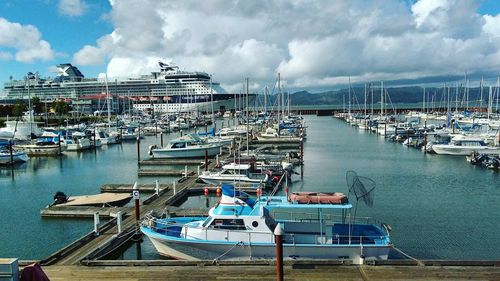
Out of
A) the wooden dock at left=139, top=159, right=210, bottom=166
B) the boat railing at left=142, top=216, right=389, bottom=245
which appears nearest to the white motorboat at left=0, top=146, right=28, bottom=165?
the wooden dock at left=139, top=159, right=210, bottom=166

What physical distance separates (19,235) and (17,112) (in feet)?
298

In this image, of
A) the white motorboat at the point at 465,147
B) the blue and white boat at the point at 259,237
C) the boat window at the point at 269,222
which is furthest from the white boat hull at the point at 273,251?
the white motorboat at the point at 465,147

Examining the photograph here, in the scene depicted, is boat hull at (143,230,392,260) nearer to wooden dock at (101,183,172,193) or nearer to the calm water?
the calm water

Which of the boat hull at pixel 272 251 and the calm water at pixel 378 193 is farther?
the calm water at pixel 378 193

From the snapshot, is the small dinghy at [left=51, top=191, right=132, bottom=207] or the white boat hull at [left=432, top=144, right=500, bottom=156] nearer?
the small dinghy at [left=51, top=191, right=132, bottom=207]

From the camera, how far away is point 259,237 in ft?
52.2

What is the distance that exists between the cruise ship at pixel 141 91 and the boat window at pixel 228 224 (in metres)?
114

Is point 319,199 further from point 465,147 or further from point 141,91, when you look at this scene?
point 141,91

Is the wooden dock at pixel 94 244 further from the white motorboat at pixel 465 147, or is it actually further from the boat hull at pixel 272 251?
the white motorboat at pixel 465 147

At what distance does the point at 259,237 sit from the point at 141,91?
439 feet

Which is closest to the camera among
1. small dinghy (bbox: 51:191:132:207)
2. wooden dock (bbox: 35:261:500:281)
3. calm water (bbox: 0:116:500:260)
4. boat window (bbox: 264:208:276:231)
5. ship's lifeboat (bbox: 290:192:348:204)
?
wooden dock (bbox: 35:261:500:281)

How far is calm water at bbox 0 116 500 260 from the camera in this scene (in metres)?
20.0

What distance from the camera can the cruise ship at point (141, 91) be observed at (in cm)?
13450

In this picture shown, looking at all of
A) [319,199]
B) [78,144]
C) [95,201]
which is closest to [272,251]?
[319,199]
